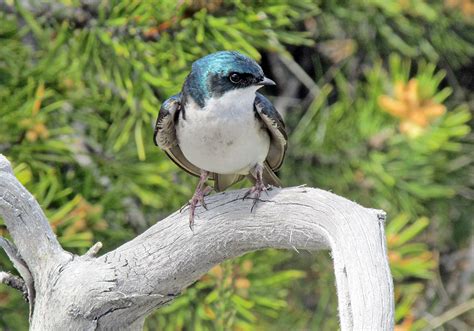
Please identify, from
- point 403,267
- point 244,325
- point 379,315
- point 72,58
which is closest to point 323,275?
point 403,267

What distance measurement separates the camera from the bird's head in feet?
4.57

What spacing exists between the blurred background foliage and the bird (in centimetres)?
26

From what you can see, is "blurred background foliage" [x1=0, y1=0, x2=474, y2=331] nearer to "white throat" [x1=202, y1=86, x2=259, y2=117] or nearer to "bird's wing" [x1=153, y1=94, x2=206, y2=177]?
"bird's wing" [x1=153, y1=94, x2=206, y2=177]

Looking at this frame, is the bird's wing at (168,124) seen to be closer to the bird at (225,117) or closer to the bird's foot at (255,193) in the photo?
the bird at (225,117)

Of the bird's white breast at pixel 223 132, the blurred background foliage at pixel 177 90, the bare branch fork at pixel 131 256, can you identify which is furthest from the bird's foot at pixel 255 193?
the blurred background foliage at pixel 177 90

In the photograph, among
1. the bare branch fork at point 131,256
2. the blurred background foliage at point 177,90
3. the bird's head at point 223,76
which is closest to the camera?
the bare branch fork at point 131,256

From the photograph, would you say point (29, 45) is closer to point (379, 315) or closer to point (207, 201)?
point (207, 201)

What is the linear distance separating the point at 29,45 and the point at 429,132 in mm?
772

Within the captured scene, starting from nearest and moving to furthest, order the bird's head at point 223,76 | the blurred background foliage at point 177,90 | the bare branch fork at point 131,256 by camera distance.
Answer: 1. the bare branch fork at point 131,256
2. the bird's head at point 223,76
3. the blurred background foliage at point 177,90

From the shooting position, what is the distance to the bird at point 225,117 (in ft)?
4.61

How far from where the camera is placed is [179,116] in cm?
146

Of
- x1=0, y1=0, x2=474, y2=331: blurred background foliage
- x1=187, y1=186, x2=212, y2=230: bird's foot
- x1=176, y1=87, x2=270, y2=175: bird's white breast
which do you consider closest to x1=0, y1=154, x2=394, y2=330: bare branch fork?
x1=187, y1=186, x2=212, y2=230: bird's foot

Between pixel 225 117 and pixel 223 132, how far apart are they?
21mm

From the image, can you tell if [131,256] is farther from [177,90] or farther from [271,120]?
[177,90]
